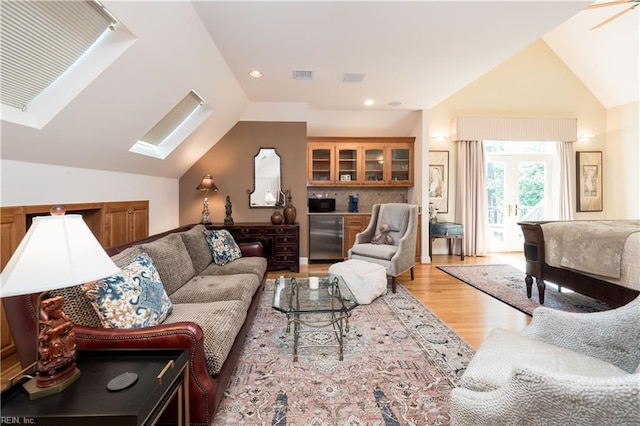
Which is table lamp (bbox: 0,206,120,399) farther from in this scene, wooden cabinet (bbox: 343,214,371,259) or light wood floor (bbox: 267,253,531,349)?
wooden cabinet (bbox: 343,214,371,259)

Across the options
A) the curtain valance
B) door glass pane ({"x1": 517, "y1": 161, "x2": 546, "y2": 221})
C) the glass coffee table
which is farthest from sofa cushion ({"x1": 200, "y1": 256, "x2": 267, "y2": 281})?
door glass pane ({"x1": 517, "y1": 161, "x2": 546, "y2": 221})

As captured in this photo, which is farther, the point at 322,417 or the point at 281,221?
the point at 281,221

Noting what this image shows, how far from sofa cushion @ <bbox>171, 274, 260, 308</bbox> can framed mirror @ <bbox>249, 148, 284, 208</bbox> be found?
7.33ft

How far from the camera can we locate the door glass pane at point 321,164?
5496 millimetres

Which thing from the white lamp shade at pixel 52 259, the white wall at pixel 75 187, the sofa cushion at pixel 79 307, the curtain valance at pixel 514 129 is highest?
the curtain valance at pixel 514 129

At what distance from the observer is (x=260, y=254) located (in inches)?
148

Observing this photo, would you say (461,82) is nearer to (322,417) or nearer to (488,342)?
(488,342)

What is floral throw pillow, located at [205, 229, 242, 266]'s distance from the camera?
10.9 feet

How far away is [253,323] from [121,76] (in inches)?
90.6

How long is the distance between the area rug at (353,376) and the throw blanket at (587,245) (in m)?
1.49

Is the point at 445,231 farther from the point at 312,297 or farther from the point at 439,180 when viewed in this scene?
the point at 312,297

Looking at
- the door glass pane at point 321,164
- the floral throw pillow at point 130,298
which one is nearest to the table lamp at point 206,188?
the door glass pane at point 321,164

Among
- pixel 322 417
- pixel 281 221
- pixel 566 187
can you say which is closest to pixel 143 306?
pixel 322 417

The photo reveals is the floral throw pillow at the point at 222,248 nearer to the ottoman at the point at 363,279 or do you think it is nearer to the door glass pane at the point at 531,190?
the ottoman at the point at 363,279
